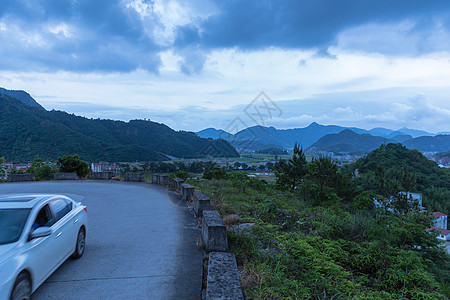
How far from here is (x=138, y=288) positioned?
3992mm

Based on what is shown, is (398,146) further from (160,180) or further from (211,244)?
(211,244)

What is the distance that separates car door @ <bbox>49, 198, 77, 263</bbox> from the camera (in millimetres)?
4230

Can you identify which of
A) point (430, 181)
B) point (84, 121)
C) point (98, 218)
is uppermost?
point (84, 121)

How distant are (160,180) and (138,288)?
40.4 ft

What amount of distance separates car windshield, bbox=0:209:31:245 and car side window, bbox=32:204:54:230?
0.15 m

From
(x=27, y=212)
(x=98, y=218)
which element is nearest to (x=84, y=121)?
(x=98, y=218)

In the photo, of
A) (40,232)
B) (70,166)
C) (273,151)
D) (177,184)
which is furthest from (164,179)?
(273,151)

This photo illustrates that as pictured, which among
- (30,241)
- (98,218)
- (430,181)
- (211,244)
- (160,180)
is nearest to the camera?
(30,241)

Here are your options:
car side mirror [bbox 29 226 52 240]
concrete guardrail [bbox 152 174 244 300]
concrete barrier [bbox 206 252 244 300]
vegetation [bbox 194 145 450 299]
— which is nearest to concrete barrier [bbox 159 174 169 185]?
vegetation [bbox 194 145 450 299]

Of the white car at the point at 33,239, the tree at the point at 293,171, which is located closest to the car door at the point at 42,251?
the white car at the point at 33,239

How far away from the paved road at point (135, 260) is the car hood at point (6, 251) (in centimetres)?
87

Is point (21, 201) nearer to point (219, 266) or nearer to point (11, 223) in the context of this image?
point (11, 223)

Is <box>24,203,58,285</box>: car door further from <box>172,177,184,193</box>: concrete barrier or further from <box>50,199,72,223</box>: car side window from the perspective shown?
<box>172,177,184,193</box>: concrete barrier

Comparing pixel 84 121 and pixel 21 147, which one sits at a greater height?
pixel 84 121
